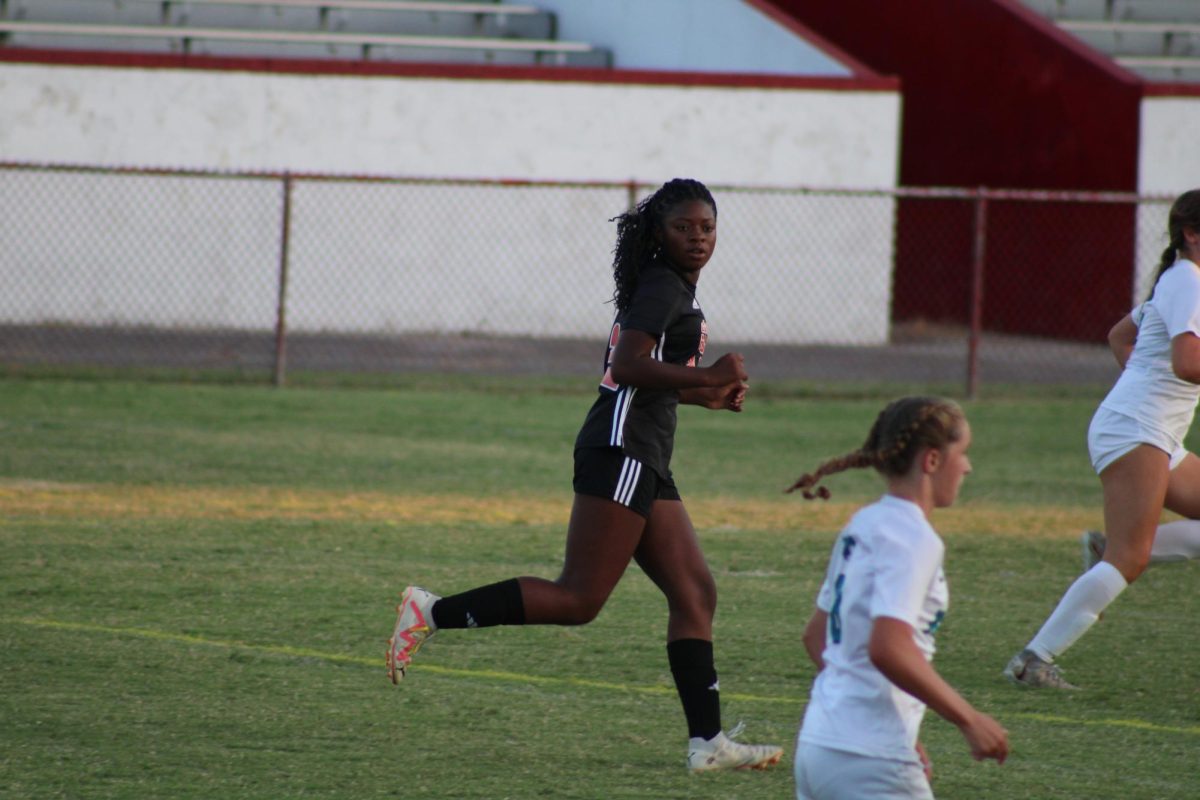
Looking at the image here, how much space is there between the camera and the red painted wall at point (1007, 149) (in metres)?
22.2

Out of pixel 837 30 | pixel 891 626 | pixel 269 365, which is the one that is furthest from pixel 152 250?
pixel 891 626

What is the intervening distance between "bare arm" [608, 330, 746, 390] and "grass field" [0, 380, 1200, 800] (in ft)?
4.11

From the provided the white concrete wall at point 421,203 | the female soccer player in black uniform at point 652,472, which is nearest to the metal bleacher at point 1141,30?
the white concrete wall at point 421,203

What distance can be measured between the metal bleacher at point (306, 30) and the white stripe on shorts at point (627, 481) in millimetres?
18426

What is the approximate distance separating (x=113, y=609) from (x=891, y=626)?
4989 mm

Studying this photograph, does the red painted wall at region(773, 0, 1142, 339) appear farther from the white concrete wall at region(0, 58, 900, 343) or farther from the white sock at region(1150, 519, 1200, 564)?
the white sock at region(1150, 519, 1200, 564)

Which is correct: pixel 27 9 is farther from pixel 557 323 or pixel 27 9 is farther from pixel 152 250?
pixel 557 323

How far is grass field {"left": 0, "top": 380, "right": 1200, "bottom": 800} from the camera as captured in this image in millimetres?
5461

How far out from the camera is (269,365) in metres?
Answer: 18.1

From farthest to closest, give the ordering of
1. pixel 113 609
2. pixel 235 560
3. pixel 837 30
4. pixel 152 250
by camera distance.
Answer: pixel 837 30 < pixel 152 250 < pixel 235 560 < pixel 113 609

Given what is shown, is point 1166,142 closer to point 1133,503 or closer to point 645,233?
point 1133,503

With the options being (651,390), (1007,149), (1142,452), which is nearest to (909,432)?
(651,390)

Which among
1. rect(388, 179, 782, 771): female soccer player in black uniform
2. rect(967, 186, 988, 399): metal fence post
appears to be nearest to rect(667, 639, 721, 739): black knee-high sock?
rect(388, 179, 782, 771): female soccer player in black uniform

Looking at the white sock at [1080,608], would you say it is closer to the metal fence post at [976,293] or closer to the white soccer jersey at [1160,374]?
the white soccer jersey at [1160,374]
